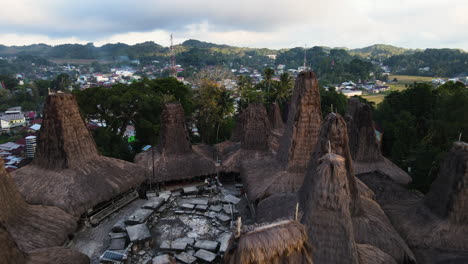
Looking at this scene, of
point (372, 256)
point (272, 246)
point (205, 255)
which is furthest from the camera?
point (205, 255)

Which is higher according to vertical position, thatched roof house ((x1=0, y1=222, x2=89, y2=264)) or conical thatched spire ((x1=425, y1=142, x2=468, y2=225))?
conical thatched spire ((x1=425, y1=142, x2=468, y2=225))

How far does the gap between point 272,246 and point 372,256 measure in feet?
12.7

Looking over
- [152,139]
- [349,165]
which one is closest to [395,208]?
[349,165]

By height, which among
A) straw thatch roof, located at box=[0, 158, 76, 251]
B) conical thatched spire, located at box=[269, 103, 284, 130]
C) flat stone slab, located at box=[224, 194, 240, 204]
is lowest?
flat stone slab, located at box=[224, 194, 240, 204]

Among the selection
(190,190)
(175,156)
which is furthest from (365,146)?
(175,156)

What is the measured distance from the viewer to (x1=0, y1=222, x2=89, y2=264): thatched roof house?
21.1 ft

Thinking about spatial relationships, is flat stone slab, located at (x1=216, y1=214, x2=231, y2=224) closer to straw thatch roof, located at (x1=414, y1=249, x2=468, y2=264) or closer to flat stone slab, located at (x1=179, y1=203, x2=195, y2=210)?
flat stone slab, located at (x1=179, y1=203, x2=195, y2=210)

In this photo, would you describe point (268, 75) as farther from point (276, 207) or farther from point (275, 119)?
point (276, 207)

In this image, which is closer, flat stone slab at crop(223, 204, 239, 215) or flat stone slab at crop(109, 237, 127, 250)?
flat stone slab at crop(109, 237, 127, 250)

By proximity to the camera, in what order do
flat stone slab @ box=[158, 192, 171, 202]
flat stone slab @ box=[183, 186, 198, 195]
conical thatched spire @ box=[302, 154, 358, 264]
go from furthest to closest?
flat stone slab @ box=[183, 186, 198, 195] → flat stone slab @ box=[158, 192, 171, 202] → conical thatched spire @ box=[302, 154, 358, 264]

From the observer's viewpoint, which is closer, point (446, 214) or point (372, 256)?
point (372, 256)

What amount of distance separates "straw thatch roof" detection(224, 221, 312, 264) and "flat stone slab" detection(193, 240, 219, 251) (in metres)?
6.01

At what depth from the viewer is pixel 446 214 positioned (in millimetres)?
8469

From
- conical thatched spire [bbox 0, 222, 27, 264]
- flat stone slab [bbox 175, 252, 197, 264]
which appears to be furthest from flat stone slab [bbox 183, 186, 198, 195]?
conical thatched spire [bbox 0, 222, 27, 264]
